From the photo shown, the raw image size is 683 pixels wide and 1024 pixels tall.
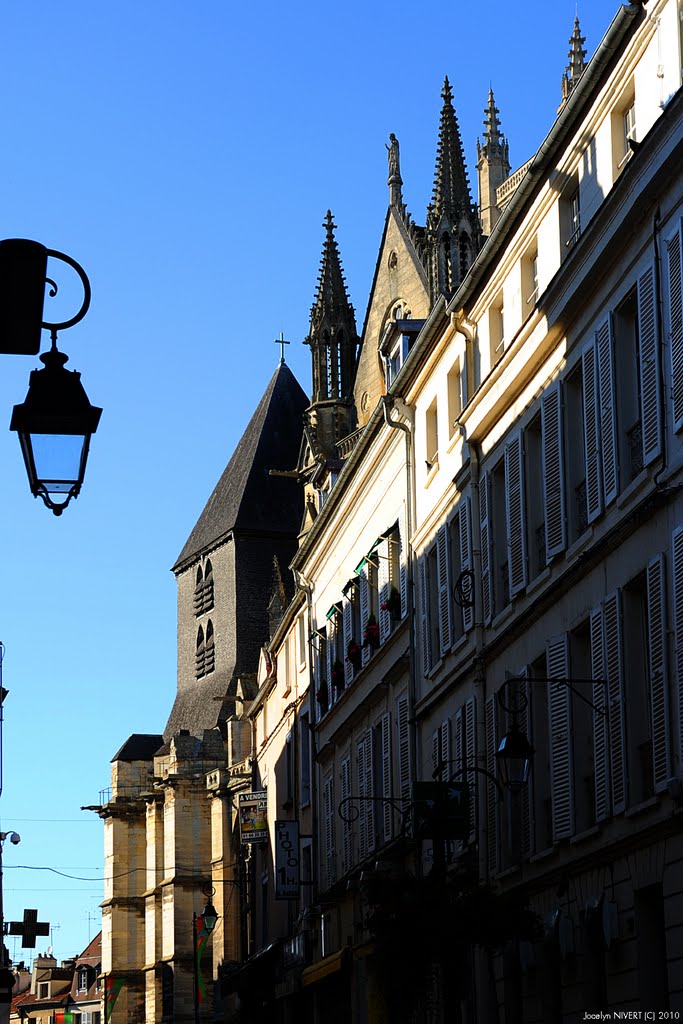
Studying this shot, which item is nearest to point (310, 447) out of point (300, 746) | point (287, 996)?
point (300, 746)

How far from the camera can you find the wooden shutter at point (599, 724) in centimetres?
1892

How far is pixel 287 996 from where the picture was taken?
139 ft

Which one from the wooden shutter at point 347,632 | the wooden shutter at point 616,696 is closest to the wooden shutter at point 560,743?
the wooden shutter at point 616,696

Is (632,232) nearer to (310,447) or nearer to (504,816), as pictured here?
(504,816)

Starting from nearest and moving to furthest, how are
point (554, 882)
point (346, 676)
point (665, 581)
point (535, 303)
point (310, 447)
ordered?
point (665, 581), point (554, 882), point (535, 303), point (346, 676), point (310, 447)

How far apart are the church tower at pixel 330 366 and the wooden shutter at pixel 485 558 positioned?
36.2m

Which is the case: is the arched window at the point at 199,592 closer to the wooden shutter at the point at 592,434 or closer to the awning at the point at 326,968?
the awning at the point at 326,968

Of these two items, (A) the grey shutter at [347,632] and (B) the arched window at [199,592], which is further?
(B) the arched window at [199,592]

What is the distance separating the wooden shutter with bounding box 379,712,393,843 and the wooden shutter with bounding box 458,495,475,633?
257 inches

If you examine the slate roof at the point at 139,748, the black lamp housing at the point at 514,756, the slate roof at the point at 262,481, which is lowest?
the black lamp housing at the point at 514,756

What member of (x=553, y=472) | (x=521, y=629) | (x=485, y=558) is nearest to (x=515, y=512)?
(x=521, y=629)

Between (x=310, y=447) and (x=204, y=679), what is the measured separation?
21.8 metres

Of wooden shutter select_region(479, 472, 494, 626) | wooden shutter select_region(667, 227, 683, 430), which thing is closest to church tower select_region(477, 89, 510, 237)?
wooden shutter select_region(479, 472, 494, 626)

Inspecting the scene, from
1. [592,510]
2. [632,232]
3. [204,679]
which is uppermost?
[204,679]
